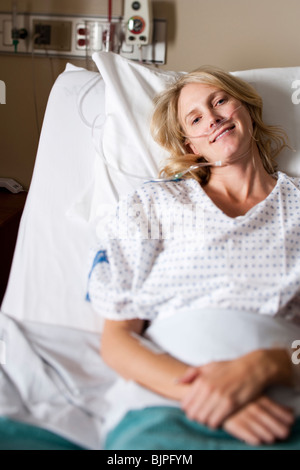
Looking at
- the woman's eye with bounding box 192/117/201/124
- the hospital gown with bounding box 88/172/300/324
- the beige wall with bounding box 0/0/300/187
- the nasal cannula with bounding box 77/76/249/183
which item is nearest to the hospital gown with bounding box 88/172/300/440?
the hospital gown with bounding box 88/172/300/324

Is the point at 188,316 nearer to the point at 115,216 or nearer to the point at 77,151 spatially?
the point at 115,216

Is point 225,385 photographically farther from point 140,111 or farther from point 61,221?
point 140,111

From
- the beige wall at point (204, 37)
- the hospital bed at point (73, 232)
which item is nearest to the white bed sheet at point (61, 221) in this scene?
the hospital bed at point (73, 232)

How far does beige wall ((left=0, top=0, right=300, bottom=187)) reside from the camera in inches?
76.2

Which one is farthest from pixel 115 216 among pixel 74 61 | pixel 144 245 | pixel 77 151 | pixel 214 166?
pixel 74 61

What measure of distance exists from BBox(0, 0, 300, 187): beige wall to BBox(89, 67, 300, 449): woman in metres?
0.60

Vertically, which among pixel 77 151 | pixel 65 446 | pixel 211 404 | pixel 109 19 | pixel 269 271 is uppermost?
pixel 109 19

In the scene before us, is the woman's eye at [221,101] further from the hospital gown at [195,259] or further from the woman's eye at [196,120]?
the hospital gown at [195,259]

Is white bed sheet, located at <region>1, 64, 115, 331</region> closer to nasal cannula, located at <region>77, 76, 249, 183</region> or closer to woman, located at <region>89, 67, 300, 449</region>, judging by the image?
nasal cannula, located at <region>77, 76, 249, 183</region>

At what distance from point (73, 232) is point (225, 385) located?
0.67 m

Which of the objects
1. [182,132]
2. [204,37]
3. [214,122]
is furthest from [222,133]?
[204,37]

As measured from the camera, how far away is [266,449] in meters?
0.83

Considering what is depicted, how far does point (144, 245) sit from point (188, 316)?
0.68 feet

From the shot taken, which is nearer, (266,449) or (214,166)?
(266,449)
